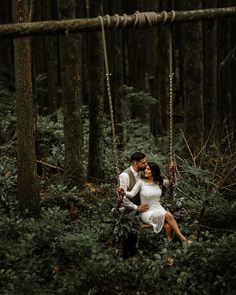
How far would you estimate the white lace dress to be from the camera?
23.9ft

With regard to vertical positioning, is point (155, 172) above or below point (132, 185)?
above

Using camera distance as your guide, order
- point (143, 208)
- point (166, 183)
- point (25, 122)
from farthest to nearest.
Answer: point (25, 122)
point (166, 183)
point (143, 208)

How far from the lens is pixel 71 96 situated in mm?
9867

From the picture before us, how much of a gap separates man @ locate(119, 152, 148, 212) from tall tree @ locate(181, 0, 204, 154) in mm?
3793

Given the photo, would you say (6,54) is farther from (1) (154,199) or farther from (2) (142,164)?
(1) (154,199)

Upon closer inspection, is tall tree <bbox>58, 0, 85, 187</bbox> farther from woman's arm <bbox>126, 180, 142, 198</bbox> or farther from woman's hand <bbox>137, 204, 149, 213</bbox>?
woman's hand <bbox>137, 204, 149, 213</bbox>

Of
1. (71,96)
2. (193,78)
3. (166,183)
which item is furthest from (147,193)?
(193,78)

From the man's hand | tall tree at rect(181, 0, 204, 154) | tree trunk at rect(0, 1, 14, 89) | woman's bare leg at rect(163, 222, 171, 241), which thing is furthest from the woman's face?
tree trunk at rect(0, 1, 14, 89)

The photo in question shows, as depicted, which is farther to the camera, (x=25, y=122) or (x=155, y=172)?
(x=25, y=122)

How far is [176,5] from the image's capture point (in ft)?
77.0

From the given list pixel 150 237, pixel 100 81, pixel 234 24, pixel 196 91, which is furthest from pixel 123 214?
pixel 234 24

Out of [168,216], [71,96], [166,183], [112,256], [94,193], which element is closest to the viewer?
[112,256]

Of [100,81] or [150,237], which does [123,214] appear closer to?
[150,237]

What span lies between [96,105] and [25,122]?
2.93 metres
